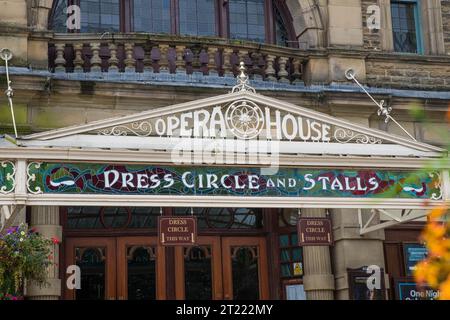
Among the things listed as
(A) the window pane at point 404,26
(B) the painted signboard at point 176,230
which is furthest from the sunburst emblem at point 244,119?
(A) the window pane at point 404,26

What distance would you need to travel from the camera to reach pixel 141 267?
12727 millimetres

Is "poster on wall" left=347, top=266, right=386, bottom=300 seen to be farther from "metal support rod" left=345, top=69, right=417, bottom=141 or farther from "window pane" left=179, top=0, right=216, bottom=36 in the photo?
"window pane" left=179, top=0, right=216, bottom=36

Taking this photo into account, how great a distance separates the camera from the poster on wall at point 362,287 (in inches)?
485

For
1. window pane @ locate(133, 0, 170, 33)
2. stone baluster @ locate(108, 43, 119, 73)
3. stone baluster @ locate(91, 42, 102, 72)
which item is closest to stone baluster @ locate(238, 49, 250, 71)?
window pane @ locate(133, 0, 170, 33)

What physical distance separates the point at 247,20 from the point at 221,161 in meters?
5.59

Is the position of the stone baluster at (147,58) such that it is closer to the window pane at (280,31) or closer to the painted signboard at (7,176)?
the window pane at (280,31)

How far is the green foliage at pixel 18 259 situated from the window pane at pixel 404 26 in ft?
27.6

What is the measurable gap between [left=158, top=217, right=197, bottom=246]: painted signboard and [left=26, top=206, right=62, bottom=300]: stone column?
1689mm

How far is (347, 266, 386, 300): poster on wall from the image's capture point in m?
12.3

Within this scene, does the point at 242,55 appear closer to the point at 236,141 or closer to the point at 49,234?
the point at 236,141

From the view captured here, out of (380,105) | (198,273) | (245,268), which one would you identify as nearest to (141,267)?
(198,273)

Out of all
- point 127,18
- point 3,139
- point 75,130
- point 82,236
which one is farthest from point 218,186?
point 127,18

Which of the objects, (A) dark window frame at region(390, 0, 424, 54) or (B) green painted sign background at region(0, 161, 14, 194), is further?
(A) dark window frame at region(390, 0, 424, 54)

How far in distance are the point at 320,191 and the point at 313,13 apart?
5.17 meters
